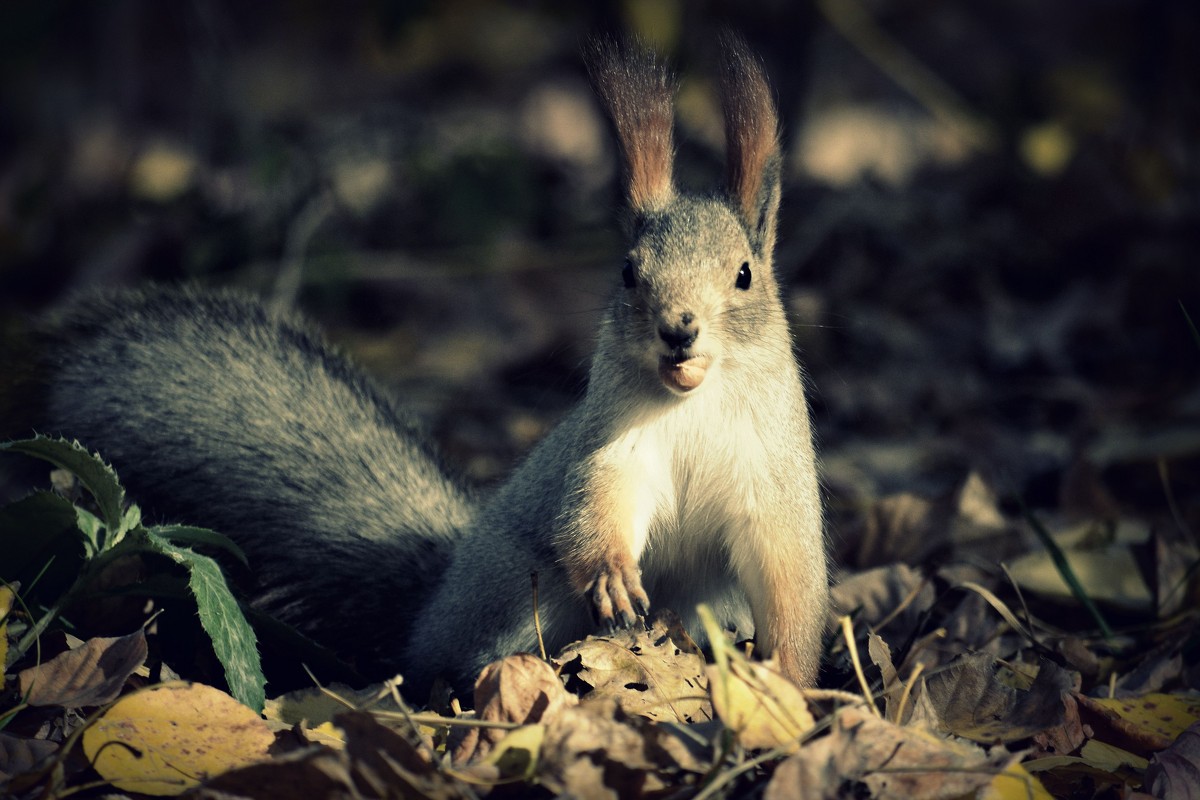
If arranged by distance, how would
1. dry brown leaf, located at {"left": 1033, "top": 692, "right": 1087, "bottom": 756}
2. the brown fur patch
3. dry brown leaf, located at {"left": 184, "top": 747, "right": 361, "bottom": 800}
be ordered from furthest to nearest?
the brown fur patch, dry brown leaf, located at {"left": 1033, "top": 692, "right": 1087, "bottom": 756}, dry brown leaf, located at {"left": 184, "top": 747, "right": 361, "bottom": 800}

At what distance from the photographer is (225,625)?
183cm

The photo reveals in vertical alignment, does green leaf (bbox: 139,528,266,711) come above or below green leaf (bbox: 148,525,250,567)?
below

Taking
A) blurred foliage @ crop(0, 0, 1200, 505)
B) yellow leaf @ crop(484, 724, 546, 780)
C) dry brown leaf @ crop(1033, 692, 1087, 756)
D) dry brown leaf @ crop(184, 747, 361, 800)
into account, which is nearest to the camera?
dry brown leaf @ crop(184, 747, 361, 800)

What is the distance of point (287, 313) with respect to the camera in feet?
9.22

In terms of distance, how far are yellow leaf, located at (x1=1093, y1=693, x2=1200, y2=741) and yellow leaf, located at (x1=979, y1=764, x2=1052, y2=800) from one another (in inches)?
13.7

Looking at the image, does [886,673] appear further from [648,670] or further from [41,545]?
[41,545]

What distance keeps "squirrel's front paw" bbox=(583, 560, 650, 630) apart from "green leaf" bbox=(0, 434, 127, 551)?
758 mm

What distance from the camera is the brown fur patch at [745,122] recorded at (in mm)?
2170

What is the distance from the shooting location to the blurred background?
3.59 meters

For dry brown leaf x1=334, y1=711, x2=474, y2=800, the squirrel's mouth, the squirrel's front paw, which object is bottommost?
dry brown leaf x1=334, y1=711, x2=474, y2=800

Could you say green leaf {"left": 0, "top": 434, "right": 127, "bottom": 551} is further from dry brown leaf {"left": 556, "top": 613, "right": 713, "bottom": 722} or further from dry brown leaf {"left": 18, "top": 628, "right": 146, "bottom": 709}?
dry brown leaf {"left": 556, "top": 613, "right": 713, "bottom": 722}

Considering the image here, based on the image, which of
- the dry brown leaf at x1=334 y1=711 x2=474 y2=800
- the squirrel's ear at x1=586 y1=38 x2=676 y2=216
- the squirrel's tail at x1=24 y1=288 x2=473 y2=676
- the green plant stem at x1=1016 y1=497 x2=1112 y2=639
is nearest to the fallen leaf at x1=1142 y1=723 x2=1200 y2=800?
the green plant stem at x1=1016 y1=497 x2=1112 y2=639

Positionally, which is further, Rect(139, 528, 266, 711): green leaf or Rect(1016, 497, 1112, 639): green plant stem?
Rect(1016, 497, 1112, 639): green plant stem

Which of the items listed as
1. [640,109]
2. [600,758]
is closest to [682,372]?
[640,109]
